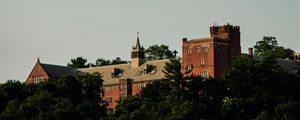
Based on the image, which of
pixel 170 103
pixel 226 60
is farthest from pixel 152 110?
pixel 226 60

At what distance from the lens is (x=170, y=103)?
5768 inches

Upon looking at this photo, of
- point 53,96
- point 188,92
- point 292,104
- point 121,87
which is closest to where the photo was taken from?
point 292,104

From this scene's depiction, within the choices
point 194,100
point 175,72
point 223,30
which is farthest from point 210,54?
point 194,100

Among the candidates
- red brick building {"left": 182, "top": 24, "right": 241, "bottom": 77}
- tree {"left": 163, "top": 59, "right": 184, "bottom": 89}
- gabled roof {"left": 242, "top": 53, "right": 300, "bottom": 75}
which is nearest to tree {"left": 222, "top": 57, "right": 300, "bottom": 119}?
tree {"left": 163, "top": 59, "right": 184, "bottom": 89}

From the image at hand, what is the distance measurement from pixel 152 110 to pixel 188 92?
6240mm

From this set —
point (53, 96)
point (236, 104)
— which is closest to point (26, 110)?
point (53, 96)

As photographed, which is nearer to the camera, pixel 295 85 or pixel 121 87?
pixel 295 85

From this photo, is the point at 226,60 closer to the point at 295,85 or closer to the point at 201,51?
the point at 201,51

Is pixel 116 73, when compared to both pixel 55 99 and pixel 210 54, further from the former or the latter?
Result: pixel 55 99

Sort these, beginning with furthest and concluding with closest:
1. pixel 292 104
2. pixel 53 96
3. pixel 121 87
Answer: pixel 121 87 → pixel 53 96 → pixel 292 104

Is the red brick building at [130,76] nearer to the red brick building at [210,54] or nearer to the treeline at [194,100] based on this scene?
the red brick building at [210,54]

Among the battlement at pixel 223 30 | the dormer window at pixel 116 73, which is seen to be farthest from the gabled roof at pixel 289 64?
the dormer window at pixel 116 73

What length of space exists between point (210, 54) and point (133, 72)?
2012 centimetres

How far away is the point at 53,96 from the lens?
6299 inches
